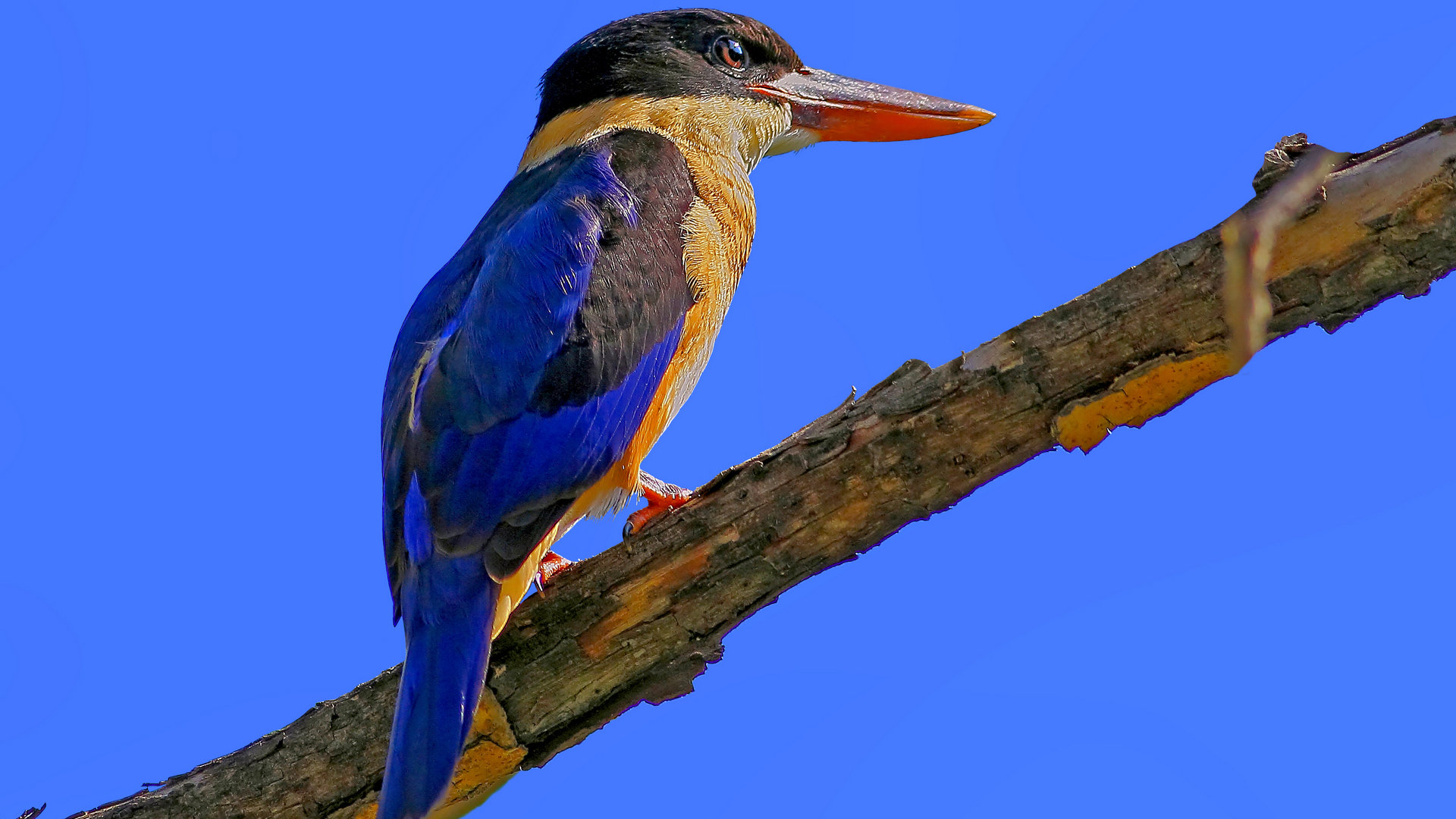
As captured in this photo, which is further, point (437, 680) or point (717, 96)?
point (717, 96)

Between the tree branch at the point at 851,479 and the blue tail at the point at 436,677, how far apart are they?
26cm

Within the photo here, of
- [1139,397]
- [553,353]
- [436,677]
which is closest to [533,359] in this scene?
[553,353]

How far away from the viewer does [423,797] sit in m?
2.69

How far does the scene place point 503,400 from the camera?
9.56 feet

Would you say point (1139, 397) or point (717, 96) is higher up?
point (717, 96)

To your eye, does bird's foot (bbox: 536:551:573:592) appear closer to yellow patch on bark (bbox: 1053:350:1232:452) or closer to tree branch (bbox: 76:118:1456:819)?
tree branch (bbox: 76:118:1456:819)

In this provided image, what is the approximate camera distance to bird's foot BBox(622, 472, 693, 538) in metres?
3.03

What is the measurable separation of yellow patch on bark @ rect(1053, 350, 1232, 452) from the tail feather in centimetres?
127

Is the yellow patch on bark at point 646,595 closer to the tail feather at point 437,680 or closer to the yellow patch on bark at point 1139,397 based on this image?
the tail feather at point 437,680

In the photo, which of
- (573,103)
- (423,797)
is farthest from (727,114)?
(423,797)

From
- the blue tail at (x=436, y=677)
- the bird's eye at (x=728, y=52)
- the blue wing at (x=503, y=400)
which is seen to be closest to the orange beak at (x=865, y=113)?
the bird's eye at (x=728, y=52)

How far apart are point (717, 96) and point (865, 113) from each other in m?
0.54

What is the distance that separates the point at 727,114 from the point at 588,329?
1.17m

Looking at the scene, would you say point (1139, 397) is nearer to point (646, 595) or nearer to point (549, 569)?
point (646, 595)
